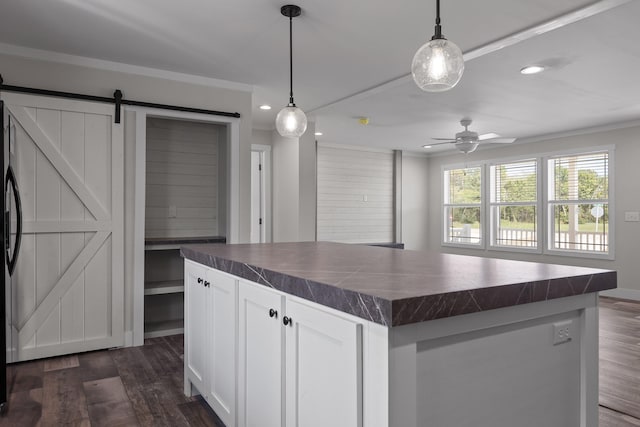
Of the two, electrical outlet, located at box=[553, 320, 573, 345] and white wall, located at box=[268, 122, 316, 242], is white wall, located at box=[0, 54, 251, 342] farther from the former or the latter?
electrical outlet, located at box=[553, 320, 573, 345]

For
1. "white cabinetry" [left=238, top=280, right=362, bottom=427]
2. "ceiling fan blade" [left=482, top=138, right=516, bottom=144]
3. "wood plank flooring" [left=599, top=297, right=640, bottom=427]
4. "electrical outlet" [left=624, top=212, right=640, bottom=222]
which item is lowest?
"wood plank flooring" [left=599, top=297, right=640, bottom=427]

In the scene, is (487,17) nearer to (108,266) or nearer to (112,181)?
(112,181)

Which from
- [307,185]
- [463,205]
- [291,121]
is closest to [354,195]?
[463,205]

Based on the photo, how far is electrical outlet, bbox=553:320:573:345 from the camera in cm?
142

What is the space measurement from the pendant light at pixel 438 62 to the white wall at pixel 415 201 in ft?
22.6

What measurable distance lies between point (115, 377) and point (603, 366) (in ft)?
11.3

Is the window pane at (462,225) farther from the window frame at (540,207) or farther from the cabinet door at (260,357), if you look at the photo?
the cabinet door at (260,357)

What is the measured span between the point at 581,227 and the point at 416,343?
6.48 meters

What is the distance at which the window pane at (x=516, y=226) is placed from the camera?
23.4 ft

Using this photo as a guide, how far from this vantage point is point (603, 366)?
10.3 feet

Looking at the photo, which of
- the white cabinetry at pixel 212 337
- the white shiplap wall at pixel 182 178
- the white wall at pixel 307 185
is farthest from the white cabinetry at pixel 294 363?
the white wall at pixel 307 185

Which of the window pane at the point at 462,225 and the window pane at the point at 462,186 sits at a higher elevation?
the window pane at the point at 462,186

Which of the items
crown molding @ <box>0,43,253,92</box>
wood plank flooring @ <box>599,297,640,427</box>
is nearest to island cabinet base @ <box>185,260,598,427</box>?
wood plank flooring @ <box>599,297,640,427</box>

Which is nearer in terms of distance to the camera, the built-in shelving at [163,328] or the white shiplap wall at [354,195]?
the built-in shelving at [163,328]
